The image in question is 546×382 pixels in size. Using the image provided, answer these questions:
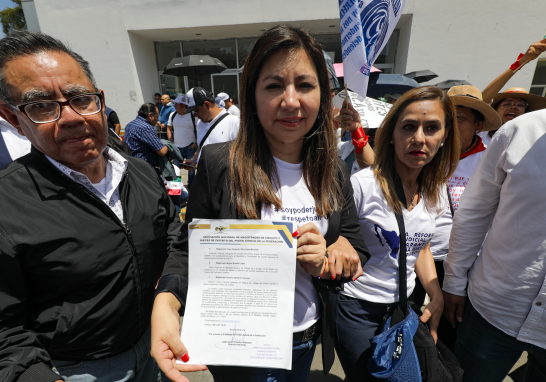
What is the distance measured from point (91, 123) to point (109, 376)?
108 centimetres

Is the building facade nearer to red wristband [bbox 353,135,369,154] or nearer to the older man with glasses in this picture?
red wristband [bbox 353,135,369,154]

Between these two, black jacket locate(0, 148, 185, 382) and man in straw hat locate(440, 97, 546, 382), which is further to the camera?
man in straw hat locate(440, 97, 546, 382)

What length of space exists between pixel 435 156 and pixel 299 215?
124 cm

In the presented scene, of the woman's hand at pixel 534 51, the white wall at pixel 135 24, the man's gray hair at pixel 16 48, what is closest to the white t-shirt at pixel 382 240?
the man's gray hair at pixel 16 48

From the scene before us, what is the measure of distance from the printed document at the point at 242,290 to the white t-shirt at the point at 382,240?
2.61 ft

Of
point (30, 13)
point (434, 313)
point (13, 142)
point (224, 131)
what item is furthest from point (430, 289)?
point (30, 13)

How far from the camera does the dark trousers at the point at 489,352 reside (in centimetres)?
146

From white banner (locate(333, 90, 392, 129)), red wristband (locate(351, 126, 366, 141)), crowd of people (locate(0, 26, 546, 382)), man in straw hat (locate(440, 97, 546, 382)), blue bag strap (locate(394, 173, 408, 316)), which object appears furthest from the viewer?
white banner (locate(333, 90, 392, 129))

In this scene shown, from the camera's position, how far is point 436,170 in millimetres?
1852

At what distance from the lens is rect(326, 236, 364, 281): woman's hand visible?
3.74 ft

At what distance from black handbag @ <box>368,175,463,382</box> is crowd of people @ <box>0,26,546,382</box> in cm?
4

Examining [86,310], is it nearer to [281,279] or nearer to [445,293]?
[281,279]

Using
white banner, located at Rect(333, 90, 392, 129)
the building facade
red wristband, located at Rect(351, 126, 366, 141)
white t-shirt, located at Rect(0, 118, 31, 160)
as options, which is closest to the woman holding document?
red wristband, located at Rect(351, 126, 366, 141)

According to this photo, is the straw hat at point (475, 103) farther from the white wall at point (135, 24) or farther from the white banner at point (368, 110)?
the white wall at point (135, 24)
